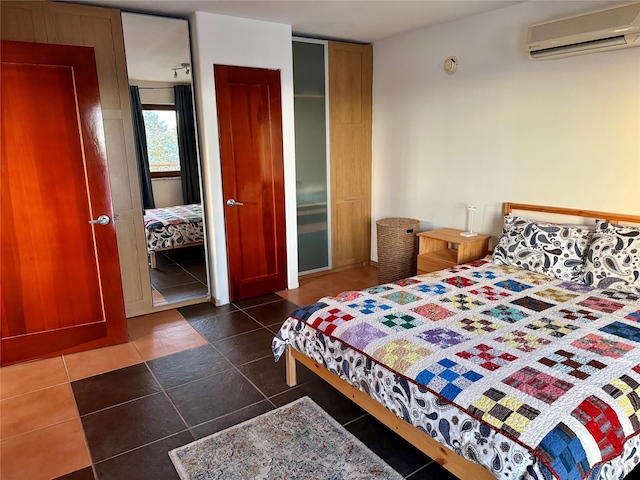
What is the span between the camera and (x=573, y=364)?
6.16ft

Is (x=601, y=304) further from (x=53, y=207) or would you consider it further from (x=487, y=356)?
(x=53, y=207)

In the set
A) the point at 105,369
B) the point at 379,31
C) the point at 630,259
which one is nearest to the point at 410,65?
the point at 379,31

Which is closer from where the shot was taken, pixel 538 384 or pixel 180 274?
pixel 538 384

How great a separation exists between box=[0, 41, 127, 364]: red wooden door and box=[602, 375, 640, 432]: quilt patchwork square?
3.10 meters

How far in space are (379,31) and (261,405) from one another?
140 inches

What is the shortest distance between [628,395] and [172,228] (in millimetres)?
3462

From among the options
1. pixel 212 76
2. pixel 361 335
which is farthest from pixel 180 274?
pixel 361 335

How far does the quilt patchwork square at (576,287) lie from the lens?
2.80 meters

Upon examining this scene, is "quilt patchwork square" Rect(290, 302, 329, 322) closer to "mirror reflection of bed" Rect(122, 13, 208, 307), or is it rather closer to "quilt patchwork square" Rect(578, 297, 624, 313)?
"quilt patchwork square" Rect(578, 297, 624, 313)

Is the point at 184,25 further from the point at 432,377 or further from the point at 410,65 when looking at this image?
the point at 432,377

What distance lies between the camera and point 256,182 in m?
4.14

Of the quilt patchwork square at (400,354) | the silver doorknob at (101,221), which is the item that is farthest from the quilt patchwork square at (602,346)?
the silver doorknob at (101,221)

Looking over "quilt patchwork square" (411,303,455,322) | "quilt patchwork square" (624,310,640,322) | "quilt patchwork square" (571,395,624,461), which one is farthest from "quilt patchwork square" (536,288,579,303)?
"quilt patchwork square" (571,395,624,461)

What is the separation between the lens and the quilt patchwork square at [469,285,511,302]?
8.86ft
